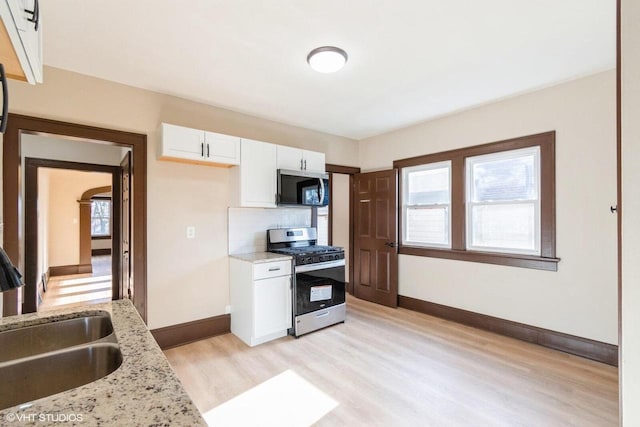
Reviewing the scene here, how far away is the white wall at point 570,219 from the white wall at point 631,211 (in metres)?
2.22

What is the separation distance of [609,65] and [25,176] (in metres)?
6.39

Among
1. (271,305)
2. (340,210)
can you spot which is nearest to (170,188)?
(271,305)

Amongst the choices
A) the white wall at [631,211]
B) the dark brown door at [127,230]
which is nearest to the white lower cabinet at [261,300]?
the dark brown door at [127,230]

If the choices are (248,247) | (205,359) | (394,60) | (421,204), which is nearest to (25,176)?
(248,247)

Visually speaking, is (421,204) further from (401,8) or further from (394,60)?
(401,8)

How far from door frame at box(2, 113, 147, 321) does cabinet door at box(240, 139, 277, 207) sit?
963mm

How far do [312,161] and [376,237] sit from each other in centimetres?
156

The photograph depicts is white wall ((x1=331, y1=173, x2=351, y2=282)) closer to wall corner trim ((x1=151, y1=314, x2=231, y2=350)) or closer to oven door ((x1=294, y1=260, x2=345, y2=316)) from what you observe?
oven door ((x1=294, y1=260, x2=345, y2=316))

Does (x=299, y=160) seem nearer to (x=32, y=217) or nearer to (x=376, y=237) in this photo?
(x=376, y=237)

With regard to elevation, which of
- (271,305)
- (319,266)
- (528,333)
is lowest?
(528,333)

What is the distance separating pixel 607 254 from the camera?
263 cm

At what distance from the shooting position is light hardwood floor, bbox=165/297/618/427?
79.3 inches

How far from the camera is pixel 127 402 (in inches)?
26.8

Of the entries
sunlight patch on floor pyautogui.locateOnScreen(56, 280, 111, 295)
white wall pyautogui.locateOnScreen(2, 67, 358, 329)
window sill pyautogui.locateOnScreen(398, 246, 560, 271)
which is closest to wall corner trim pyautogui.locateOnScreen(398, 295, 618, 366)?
window sill pyautogui.locateOnScreen(398, 246, 560, 271)
